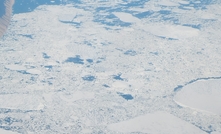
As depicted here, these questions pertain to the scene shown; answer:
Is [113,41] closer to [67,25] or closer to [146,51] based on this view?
[146,51]

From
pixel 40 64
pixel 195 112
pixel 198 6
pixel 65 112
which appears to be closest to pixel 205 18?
pixel 198 6

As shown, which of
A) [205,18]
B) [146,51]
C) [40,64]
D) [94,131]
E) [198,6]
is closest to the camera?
[94,131]

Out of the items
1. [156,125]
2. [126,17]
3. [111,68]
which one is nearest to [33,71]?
[111,68]

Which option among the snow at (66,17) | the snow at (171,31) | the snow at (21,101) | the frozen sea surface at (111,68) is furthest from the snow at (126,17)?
the snow at (21,101)

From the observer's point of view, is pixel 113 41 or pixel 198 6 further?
pixel 198 6

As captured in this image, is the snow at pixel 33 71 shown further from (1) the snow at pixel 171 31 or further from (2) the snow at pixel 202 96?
(1) the snow at pixel 171 31

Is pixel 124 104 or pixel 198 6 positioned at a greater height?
pixel 198 6
